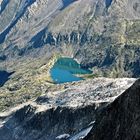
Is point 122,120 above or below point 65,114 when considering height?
above

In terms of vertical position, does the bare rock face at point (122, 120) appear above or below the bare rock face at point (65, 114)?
above

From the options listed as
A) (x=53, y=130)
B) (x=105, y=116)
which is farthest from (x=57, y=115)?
(x=105, y=116)

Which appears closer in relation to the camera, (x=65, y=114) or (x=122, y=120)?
(x=122, y=120)

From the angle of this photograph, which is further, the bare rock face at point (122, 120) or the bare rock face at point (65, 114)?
the bare rock face at point (65, 114)

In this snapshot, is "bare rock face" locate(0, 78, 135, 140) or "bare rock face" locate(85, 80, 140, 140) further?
"bare rock face" locate(0, 78, 135, 140)

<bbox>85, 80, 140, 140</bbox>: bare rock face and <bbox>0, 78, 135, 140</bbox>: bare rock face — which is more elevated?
<bbox>85, 80, 140, 140</bbox>: bare rock face
